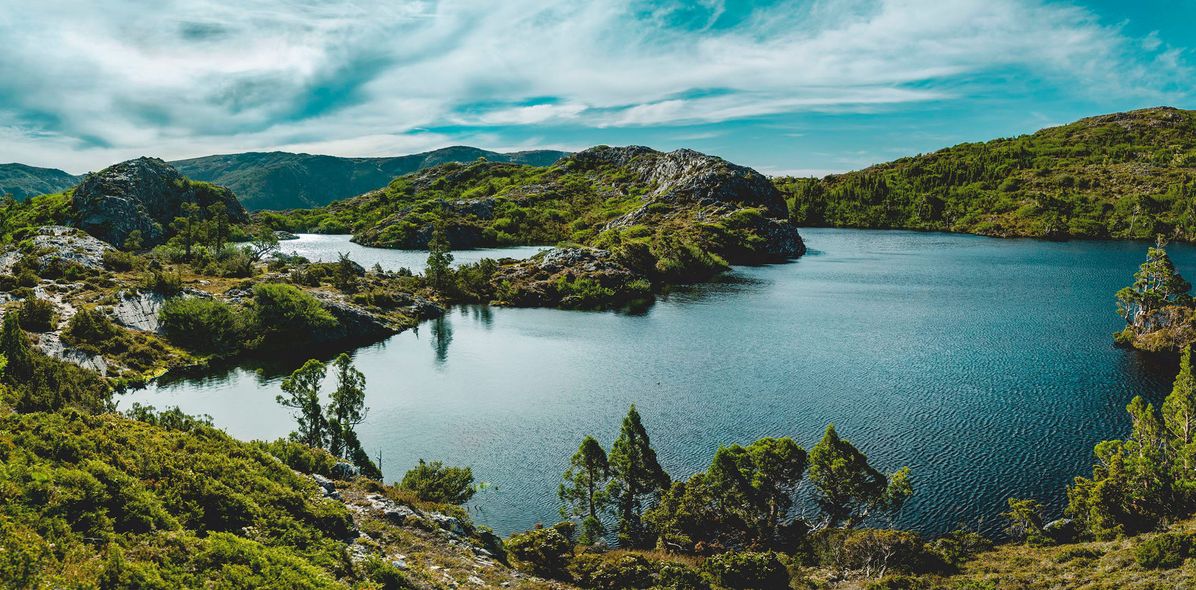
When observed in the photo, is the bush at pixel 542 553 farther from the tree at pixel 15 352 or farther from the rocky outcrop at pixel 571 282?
the rocky outcrop at pixel 571 282

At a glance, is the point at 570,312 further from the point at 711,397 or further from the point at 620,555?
the point at 620,555

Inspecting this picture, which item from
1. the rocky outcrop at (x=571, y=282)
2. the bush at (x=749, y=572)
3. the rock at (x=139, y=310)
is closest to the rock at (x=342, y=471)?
the bush at (x=749, y=572)

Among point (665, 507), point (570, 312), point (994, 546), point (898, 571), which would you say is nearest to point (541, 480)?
point (665, 507)

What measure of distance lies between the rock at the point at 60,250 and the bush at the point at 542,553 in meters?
111

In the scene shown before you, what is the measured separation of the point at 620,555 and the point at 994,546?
76.5 feet

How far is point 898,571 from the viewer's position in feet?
110

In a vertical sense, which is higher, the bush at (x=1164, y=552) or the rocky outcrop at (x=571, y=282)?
the rocky outcrop at (x=571, y=282)

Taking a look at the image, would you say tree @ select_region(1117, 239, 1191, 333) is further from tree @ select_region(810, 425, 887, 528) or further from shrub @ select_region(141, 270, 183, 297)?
shrub @ select_region(141, 270, 183, 297)

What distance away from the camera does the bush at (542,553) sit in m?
32.5

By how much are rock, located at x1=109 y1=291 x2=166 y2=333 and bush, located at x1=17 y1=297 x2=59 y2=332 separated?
7702 millimetres

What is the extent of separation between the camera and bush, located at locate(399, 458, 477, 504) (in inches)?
1638

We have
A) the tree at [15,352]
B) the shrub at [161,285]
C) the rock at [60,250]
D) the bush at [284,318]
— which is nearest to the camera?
the tree at [15,352]

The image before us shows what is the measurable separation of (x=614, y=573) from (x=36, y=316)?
278 ft

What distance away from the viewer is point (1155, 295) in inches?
3332
